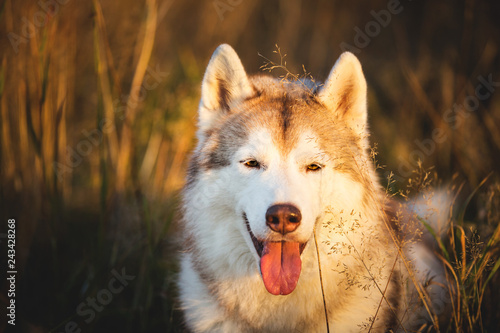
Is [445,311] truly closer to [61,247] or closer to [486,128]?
[486,128]

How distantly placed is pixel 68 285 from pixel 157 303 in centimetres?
73

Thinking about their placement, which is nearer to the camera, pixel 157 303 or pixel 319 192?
pixel 319 192

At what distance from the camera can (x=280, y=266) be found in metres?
2.36

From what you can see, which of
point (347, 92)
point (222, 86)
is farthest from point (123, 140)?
point (347, 92)

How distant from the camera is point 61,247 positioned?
3.38 meters

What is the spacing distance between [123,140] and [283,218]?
202 centimetres

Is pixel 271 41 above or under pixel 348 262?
above

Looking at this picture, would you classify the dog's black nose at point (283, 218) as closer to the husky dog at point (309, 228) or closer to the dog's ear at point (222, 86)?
the husky dog at point (309, 228)

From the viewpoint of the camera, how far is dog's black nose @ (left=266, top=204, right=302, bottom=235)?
2.14 metres

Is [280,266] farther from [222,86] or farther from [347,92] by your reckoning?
[222,86]

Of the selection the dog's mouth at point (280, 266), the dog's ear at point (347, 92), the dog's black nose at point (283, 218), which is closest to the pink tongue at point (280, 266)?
the dog's mouth at point (280, 266)

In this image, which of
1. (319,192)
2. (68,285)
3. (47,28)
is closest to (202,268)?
(319,192)

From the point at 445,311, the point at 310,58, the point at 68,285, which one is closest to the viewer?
the point at 445,311

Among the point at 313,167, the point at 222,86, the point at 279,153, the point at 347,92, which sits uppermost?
the point at 222,86
